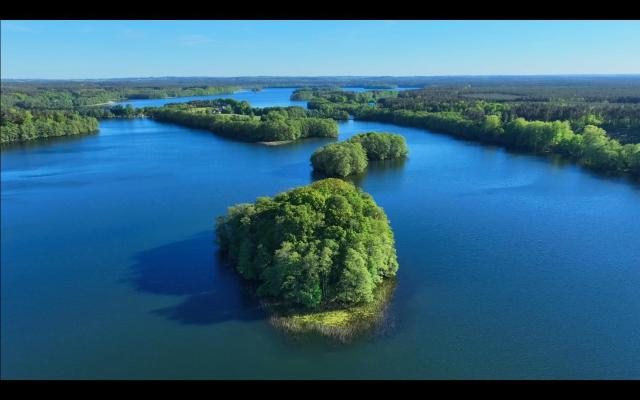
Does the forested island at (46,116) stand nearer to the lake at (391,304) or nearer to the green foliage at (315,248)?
the lake at (391,304)

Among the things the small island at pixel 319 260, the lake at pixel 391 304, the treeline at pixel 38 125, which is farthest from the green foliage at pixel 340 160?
the treeline at pixel 38 125

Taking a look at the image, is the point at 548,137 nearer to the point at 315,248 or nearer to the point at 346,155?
the point at 346,155

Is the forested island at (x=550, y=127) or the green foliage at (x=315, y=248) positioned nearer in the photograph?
the green foliage at (x=315, y=248)

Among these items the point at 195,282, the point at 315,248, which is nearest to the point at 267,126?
the point at 195,282

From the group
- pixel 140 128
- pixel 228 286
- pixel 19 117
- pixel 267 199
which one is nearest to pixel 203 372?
pixel 228 286

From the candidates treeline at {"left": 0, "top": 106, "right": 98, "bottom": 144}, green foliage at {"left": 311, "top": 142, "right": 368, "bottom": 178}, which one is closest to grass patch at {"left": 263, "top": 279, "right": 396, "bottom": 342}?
green foliage at {"left": 311, "top": 142, "right": 368, "bottom": 178}
